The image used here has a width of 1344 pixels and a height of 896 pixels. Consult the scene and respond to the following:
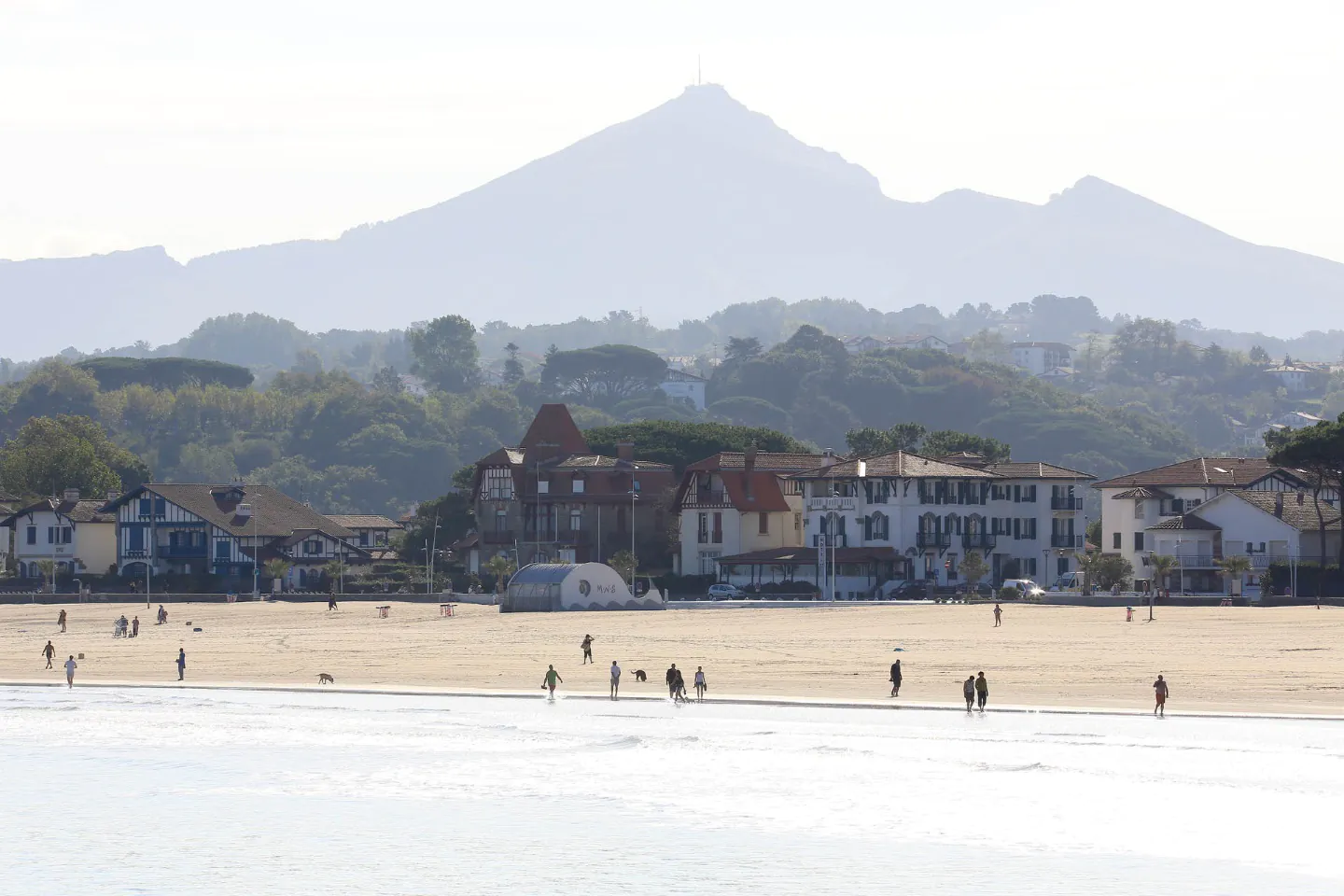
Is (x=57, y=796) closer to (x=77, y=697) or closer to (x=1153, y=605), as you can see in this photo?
(x=77, y=697)

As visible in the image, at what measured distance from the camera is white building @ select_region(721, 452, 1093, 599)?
108 m

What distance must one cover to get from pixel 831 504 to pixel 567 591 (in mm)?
23401

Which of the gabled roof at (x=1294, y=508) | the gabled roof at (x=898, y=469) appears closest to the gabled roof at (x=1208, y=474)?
the gabled roof at (x=1294, y=508)

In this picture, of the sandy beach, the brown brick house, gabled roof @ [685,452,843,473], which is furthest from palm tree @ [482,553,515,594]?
gabled roof @ [685,452,843,473]

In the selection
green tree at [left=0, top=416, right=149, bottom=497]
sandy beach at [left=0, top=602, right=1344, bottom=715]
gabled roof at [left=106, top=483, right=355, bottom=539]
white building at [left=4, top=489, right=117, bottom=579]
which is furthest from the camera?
green tree at [left=0, top=416, right=149, bottom=497]

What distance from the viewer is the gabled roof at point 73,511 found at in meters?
125

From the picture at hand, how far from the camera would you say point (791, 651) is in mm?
71188

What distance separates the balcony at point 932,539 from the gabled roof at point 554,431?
31006 mm

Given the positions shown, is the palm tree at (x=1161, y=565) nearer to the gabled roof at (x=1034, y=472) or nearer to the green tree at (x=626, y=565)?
→ the gabled roof at (x=1034, y=472)

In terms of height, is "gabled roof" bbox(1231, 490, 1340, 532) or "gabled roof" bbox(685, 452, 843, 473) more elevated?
"gabled roof" bbox(685, 452, 843, 473)

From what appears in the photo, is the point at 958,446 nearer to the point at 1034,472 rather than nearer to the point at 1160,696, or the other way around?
the point at 1034,472

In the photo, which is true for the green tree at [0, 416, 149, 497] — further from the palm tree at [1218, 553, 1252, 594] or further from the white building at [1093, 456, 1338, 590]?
the palm tree at [1218, 553, 1252, 594]

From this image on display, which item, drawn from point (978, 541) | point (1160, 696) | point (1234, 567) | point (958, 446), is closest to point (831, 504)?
point (978, 541)

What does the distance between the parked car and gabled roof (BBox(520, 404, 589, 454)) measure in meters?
37.8
